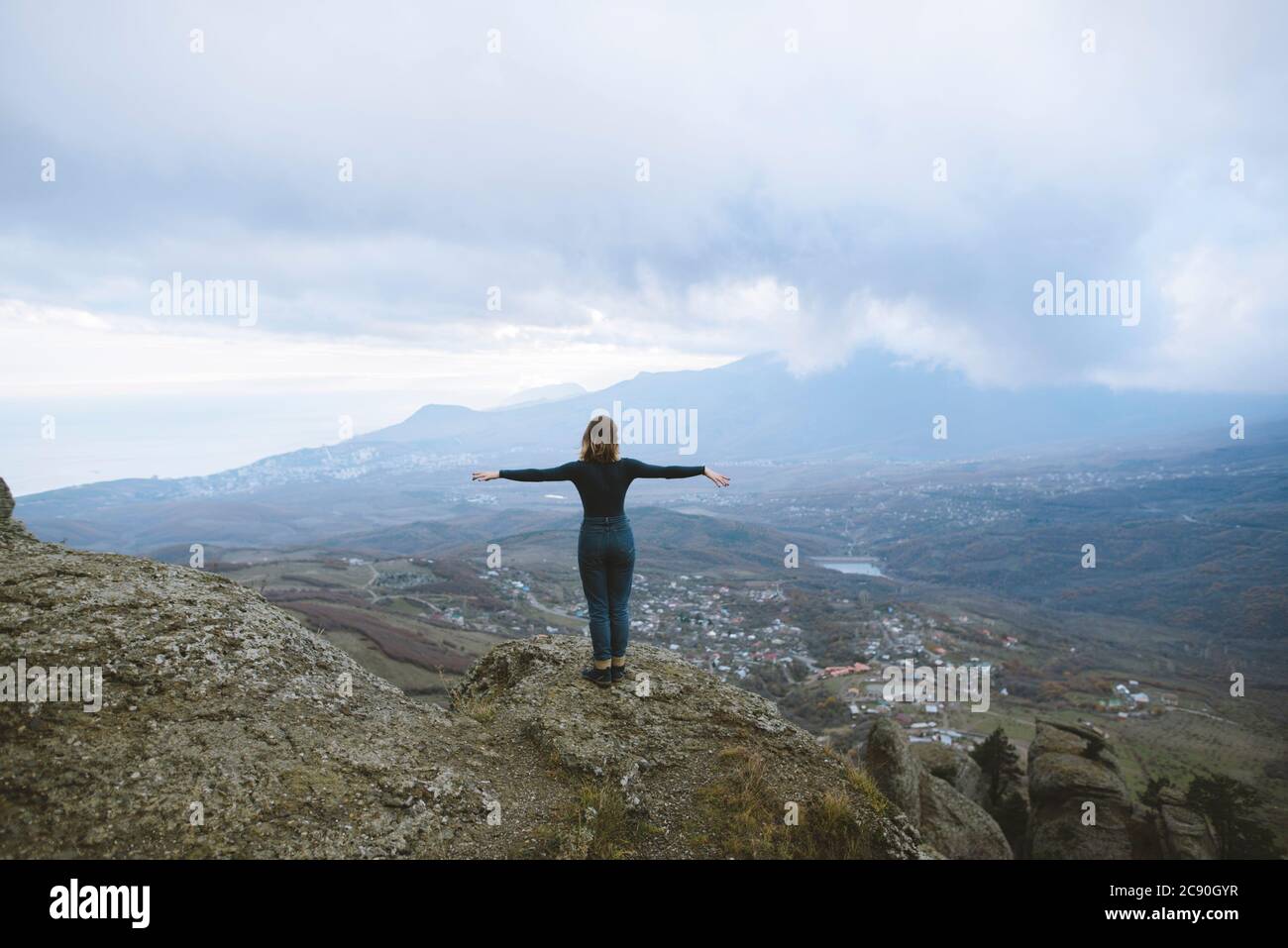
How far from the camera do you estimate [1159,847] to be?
64.4 ft

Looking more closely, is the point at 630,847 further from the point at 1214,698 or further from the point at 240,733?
the point at 1214,698

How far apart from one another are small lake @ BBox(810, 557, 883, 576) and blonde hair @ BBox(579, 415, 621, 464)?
539ft

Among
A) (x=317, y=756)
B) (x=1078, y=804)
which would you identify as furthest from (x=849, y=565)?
(x=317, y=756)

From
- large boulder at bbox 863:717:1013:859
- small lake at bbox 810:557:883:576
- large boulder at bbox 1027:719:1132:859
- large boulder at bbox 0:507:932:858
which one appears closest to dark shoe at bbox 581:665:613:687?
large boulder at bbox 0:507:932:858

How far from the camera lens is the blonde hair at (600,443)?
27.3 ft

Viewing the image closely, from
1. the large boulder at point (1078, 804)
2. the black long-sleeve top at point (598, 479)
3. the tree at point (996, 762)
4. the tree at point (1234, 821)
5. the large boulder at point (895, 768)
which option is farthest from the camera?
the tree at point (996, 762)

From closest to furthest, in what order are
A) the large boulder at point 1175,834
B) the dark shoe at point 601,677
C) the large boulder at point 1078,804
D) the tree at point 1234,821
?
the dark shoe at point 601,677 → the large boulder at point 1078,804 → the large boulder at point 1175,834 → the tree at point 1234,821

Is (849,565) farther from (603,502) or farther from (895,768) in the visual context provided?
(603,502)

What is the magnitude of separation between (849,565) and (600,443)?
183m

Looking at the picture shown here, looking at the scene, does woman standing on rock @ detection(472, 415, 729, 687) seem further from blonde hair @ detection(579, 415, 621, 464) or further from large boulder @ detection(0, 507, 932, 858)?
large boulder @ detection(0, 507, 932, 858)

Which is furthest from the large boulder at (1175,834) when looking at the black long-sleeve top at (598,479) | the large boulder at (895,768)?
the black long-sleeve top at (598,479)

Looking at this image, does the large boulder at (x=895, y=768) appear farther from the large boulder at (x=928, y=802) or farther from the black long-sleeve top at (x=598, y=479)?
the black long-sleeve top at (x=598, y=479)

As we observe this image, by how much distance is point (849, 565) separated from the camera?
178 meters

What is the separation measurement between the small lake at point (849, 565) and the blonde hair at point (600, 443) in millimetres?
164437
